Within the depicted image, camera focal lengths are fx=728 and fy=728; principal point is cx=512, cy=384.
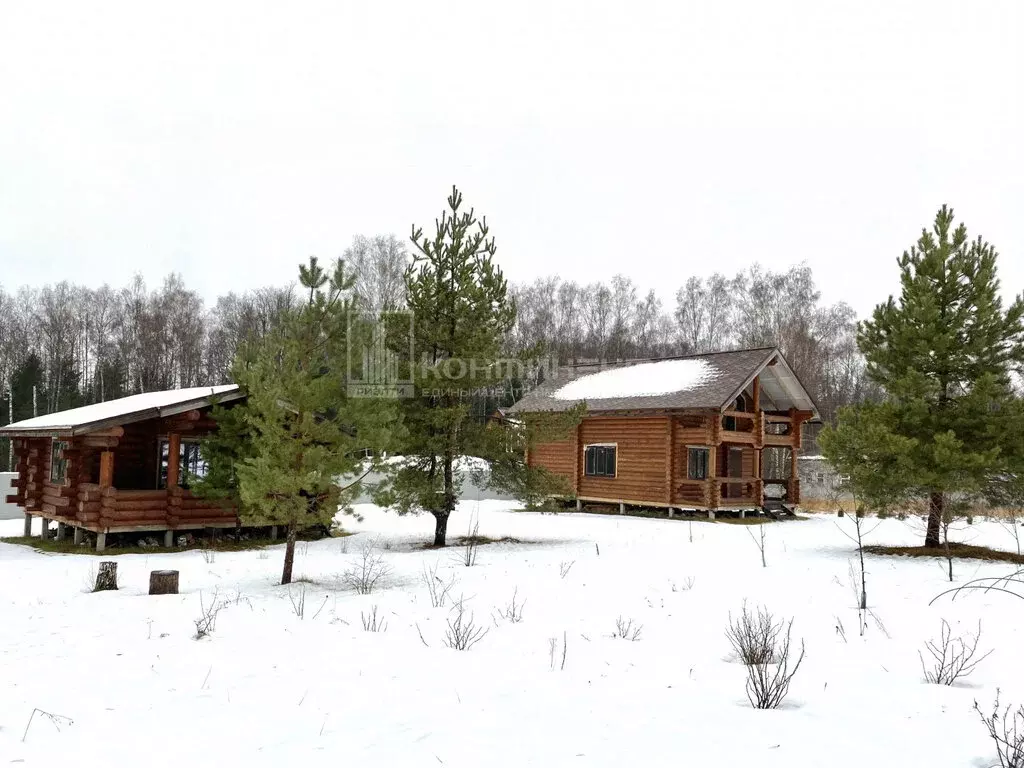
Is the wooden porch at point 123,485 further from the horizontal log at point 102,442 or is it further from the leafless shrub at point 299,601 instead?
the leafless shrub at point 299,601

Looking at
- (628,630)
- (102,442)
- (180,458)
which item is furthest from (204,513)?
(628,630)

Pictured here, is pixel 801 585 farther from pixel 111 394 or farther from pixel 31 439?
pixel 111 394

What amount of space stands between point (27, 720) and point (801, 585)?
33.7 ft

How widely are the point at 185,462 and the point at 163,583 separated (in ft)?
26.3

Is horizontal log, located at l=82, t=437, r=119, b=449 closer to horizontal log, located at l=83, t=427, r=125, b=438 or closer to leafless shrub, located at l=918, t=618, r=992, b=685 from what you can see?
horizontal log, located at l=83, t=427, r=125, b=438

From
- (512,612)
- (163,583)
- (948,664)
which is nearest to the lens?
(948,664)

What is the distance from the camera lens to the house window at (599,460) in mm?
26625

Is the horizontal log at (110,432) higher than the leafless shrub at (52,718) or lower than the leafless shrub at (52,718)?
higher

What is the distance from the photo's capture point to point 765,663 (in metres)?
6.52

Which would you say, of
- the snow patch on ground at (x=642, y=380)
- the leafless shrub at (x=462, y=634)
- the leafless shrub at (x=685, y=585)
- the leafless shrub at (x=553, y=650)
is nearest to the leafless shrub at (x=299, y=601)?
the leafless shrub at (x=462, y=634)

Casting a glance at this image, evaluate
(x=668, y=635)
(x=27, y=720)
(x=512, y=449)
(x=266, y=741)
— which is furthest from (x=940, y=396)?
(x=27, y=720)

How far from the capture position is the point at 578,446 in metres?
27.4

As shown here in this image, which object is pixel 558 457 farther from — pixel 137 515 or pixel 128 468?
pixel 137 515

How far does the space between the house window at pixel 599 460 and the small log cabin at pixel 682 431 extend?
0.12ft
